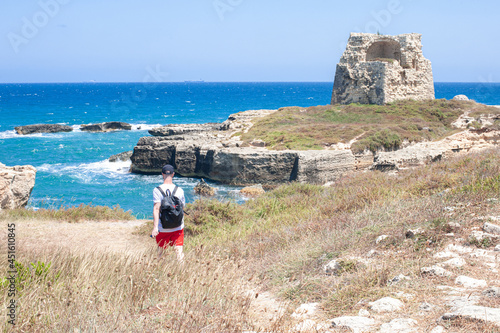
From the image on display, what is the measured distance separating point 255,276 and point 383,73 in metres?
27.9

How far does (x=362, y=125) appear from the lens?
25.3 meters

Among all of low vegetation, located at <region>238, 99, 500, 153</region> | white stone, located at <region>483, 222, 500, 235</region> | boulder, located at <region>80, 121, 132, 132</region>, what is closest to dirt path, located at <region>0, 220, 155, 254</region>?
white stone, located at <region>483, 222, 500, 235</region>

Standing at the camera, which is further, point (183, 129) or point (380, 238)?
point (183, 129)

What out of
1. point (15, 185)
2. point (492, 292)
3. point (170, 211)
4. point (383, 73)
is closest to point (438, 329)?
point (492, 292)

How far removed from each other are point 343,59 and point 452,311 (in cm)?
3126

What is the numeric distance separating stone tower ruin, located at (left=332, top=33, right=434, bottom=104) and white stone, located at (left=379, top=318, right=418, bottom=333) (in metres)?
28.8

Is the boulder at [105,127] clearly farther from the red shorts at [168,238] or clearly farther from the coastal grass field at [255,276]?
the red shorts at [168,238]

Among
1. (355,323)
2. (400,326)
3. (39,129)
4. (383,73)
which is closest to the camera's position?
(400,326)

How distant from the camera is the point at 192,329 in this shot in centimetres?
290

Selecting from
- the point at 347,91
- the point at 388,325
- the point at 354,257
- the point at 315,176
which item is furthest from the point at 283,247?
the point at 347,91

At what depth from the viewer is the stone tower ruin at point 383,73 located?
30141 millimetres

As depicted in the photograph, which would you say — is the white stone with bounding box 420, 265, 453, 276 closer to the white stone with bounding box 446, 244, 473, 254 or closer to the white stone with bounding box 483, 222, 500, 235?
the white stone with bounding box 446, 244, 473, 254

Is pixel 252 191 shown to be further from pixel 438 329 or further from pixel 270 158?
pixel 438 329

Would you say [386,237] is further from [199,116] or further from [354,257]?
[199,116]
